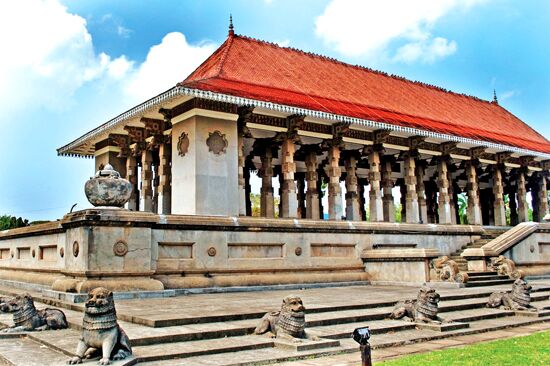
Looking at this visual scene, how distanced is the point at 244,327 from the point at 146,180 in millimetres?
14456

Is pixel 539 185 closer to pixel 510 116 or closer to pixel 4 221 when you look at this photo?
pixel 510 116

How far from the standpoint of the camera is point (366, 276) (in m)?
16.2

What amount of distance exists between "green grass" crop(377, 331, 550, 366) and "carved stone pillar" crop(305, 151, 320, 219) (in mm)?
14328

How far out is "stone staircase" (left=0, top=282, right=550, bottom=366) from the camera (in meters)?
7.04

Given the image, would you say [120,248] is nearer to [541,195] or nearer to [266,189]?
[266,189]

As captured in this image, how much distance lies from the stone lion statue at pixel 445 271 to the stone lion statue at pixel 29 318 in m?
9.97

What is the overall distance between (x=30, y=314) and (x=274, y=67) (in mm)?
15969

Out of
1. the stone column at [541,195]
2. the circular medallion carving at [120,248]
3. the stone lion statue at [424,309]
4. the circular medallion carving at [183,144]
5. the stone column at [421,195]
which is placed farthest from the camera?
the stone column at [541,195]

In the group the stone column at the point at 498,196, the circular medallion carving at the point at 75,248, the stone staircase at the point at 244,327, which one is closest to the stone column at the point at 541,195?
the stone column at the point at 498,196

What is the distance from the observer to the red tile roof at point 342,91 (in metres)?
19.5

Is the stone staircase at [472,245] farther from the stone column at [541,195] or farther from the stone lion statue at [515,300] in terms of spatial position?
the stone column at [541,195]

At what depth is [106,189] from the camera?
11.7m

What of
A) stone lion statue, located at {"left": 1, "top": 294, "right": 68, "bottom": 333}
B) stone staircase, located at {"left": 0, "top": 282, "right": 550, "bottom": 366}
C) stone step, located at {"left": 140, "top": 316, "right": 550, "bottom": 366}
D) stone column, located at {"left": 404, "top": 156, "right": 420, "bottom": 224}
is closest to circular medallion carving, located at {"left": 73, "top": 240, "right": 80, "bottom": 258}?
stone staircase, located at {"left": 0, "top": 282, "right": 550, "bottom": 366}

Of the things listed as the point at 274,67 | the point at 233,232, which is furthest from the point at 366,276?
the point at 274,67
